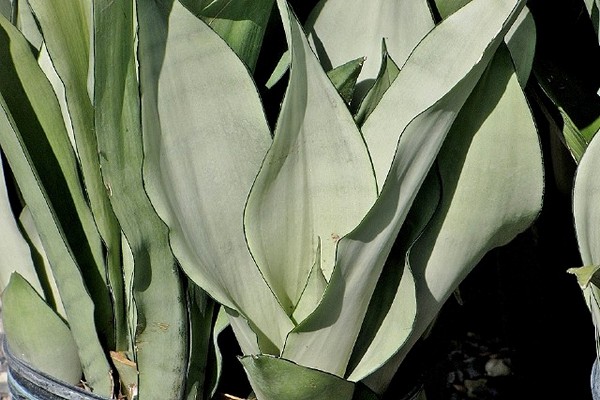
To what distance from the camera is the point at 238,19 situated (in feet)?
1.65

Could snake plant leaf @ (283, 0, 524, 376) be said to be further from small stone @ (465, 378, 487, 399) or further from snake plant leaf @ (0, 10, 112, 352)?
small stone @ (465, 378, 487, 399)

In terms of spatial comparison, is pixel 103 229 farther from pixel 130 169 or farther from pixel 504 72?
pixel 504 72

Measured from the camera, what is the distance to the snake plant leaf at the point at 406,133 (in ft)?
1.42

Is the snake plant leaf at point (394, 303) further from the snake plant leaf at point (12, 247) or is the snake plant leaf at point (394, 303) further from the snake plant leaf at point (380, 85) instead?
the snake plant leaf at point (12, 247)

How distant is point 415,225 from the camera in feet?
1.62

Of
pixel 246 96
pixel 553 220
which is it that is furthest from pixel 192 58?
pixel 553 220

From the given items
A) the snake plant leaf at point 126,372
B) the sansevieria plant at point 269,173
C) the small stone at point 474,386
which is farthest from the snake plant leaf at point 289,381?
the small stone at point 474,386

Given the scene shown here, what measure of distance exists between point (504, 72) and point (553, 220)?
0.39 m

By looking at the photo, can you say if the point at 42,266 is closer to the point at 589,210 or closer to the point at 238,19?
the point at 238,19

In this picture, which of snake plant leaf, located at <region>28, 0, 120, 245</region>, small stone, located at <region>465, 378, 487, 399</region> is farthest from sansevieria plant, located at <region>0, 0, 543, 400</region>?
small stone, located at <region>465, 378, 487, 399</region>

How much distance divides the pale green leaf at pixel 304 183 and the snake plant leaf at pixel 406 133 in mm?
22

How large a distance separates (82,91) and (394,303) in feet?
0.72

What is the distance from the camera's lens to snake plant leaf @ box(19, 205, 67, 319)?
1.95ft

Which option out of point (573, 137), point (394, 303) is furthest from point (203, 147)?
point (573, 137)
